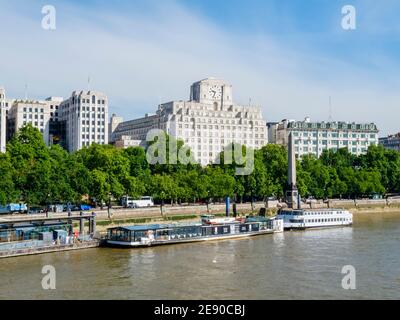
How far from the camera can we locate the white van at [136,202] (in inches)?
3361

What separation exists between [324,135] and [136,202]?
89.1 m

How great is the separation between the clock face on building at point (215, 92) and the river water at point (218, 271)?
93.3m

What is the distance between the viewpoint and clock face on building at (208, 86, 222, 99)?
492ft

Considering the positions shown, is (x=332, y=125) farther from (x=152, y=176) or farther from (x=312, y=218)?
(x=312, y=218)

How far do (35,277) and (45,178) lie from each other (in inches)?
1194

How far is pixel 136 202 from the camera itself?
85.8 meters

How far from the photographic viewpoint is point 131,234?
2183 inches

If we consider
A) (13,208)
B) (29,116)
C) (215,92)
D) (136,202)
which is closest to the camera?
(13,208)

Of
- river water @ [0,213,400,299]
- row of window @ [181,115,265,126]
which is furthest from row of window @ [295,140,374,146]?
river water @ [0,213,400,299]

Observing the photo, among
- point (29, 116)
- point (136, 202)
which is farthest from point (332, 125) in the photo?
point (136, 202)

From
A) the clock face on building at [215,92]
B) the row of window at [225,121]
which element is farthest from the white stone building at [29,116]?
the clock face on building at [215,92]

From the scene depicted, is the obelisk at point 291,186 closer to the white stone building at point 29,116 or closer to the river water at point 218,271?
the river water at point 218,271

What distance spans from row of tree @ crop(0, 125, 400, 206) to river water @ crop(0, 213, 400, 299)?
751 inches
